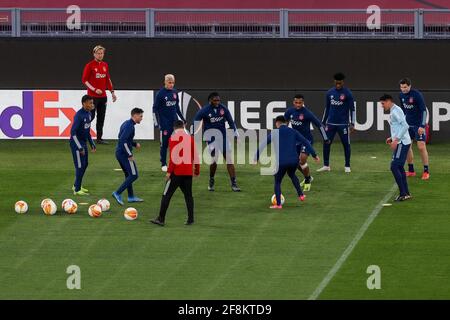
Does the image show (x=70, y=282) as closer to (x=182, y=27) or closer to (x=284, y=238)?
(x=284, y=238)

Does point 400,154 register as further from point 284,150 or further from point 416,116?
point 416,116

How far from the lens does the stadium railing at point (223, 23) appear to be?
34094 mm

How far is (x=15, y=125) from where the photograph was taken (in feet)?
110

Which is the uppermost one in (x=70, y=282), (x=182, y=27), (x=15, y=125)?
(x=182, y=27)

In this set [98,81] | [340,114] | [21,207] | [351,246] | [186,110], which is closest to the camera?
[351,246]

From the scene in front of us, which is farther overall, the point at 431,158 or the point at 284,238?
the point at 431,158

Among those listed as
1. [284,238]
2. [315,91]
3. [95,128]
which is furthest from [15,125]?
[284,238]

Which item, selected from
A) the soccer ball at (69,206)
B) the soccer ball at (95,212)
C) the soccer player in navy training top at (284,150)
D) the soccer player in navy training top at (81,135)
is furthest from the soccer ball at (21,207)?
the soccer player in navy training top at (284,150)

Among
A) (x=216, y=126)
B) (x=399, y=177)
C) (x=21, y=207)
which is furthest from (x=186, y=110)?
(x=21, y=207)

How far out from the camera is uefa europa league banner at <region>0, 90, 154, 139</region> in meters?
33.6

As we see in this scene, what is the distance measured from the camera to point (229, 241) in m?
21.9

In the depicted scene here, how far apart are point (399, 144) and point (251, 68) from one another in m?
9.64

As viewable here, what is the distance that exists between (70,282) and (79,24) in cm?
1640

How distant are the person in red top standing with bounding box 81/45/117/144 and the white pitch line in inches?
334
